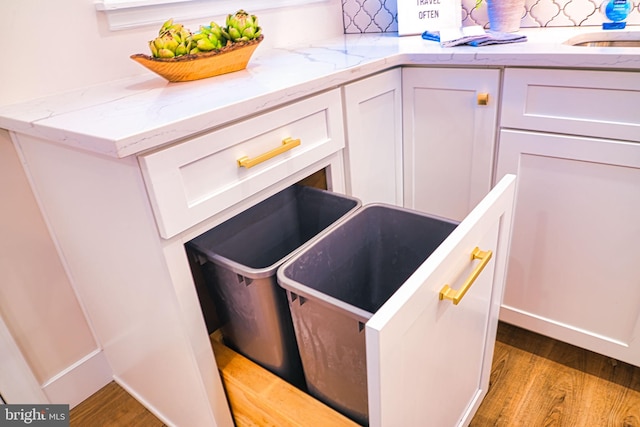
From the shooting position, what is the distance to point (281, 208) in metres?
1.26

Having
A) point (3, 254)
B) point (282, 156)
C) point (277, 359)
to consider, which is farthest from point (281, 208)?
point (3, 254)

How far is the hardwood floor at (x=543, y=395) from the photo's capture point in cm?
116

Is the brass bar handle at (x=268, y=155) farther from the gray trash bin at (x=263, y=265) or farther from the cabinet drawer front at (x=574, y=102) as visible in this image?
the cabinet drawer front at (x=574, y=102)

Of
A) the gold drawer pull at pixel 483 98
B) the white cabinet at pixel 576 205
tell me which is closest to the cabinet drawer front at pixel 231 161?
the gold drawer pull at pixel 483 98

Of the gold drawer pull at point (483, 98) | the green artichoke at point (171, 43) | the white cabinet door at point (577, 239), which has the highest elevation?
the green artichoke at point (171, 43)

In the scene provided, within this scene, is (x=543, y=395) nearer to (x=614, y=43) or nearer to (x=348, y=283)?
(x=348, y=283)

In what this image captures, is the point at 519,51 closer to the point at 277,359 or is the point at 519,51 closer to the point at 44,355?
the point at 277,359

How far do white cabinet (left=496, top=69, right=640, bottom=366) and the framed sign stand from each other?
0.56 m

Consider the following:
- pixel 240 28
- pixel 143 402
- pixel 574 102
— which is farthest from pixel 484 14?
pixel 143 402

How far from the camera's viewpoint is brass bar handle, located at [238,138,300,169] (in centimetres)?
86

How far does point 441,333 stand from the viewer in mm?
743

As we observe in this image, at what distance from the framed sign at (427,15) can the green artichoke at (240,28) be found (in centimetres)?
70

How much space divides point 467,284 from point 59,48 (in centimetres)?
107

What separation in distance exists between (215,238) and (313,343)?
402 mm
